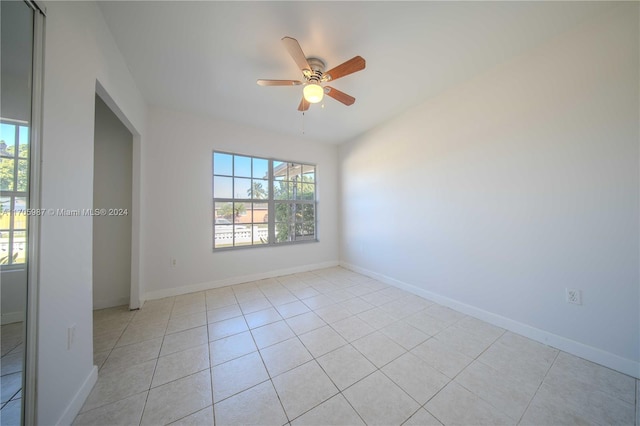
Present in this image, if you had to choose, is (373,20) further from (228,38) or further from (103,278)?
(103,278)

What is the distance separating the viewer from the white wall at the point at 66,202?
1056 mm

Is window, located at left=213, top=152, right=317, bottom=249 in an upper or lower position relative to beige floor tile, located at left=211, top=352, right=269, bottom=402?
upper

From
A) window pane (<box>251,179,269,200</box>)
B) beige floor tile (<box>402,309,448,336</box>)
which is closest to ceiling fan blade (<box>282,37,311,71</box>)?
window pane (<box>251,179,269,200</box>)

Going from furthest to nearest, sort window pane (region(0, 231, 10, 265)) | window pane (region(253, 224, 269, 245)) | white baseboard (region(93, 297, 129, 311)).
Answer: window pane (region(253, 224, 269, 245))
white baseboard (region(93, 297, 129, 311))
window pane (region(0, 231, 10, 265))

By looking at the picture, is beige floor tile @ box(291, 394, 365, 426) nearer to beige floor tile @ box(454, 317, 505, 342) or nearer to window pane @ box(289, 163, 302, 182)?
beige floor tile @ box(454, 317, 505, 342)

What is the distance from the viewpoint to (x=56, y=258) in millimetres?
1125

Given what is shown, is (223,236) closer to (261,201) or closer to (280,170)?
(261,201)

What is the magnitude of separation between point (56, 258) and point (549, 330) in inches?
143

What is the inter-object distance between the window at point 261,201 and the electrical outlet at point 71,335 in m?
2.08

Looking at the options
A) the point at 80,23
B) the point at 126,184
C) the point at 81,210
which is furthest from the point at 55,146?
the point at 126,184

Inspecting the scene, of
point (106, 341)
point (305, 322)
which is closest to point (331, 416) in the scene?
point (305, 322)

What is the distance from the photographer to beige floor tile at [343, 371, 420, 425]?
4.01ft

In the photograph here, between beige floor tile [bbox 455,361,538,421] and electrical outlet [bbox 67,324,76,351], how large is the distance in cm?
249

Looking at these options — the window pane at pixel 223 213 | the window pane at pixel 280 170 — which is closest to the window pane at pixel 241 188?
the window pane at pixel 223 213
